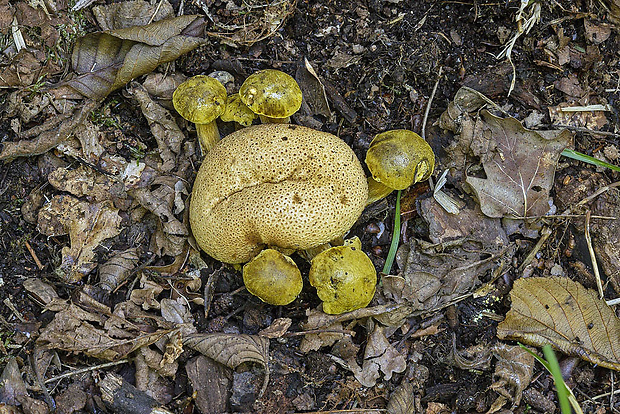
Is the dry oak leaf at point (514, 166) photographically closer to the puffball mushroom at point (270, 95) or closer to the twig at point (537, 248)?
the twig at point (537, 248)

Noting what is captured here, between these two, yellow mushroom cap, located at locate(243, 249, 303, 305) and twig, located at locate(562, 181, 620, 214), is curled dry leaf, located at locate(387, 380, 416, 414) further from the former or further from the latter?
twig, located at locate(562, 181, 620, 214)

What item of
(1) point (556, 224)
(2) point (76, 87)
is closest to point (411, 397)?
(1) point (556, 224)

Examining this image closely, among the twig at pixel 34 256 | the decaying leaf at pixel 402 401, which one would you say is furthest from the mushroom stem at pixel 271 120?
the decaying leaf at pixel 402 401

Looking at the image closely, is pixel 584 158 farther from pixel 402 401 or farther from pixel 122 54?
pixel 122 54

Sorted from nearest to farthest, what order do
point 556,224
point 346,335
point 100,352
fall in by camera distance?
point 100,352 → point 346,335 → point 556,224

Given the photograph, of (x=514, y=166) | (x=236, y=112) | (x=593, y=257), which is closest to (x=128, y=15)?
(x=236, y=112)

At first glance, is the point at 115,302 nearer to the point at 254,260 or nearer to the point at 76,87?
the point at 254,260
